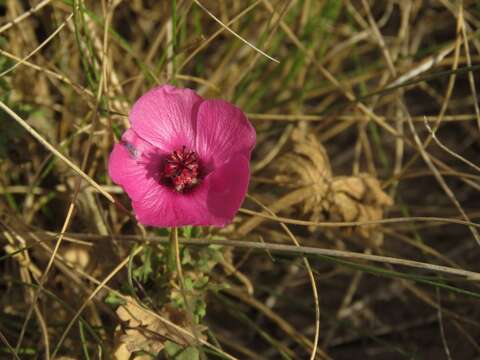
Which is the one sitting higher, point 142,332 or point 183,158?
point 183,158

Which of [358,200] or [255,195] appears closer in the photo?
[358,200]

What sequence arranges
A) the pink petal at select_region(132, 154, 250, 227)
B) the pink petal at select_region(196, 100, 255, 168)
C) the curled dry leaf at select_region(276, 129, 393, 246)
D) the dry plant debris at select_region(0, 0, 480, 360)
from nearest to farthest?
the pink petal at select_region(132, 154, 250, 227) → the pink petal at select_region(196, 100, 255, 168) → the dry plant debris at select_region(0, 0, 480, 360) → the curled dry leaf at select_region(276, 129, 393, 246)

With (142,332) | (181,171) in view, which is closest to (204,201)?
(181,171)

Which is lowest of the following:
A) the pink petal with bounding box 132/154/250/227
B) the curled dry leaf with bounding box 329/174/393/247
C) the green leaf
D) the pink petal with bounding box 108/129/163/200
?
the green leaf

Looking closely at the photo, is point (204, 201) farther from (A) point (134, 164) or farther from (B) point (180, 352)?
(B) point (180, 352)

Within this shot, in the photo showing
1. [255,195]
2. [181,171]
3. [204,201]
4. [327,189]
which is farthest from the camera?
[255,195]

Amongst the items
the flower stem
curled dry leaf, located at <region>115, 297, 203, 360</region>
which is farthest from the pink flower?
curled dry leaf, located at <region>115, 297, 203, 360</region>

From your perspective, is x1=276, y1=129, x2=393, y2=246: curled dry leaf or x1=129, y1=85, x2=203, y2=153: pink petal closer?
x1=129, y1=85, x2=203, y2=153: pink petal

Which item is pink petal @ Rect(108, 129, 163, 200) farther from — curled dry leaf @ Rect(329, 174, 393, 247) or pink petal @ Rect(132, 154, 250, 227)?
curled dry leaf @ Rect(329, 174, 393, 247)
